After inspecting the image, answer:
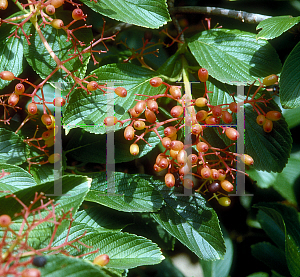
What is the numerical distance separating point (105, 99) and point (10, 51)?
1.54ft

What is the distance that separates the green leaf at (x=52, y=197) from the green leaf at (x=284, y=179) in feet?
3.50

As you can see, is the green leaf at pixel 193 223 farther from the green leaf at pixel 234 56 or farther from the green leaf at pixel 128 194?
the green leaf at pixel 234 56

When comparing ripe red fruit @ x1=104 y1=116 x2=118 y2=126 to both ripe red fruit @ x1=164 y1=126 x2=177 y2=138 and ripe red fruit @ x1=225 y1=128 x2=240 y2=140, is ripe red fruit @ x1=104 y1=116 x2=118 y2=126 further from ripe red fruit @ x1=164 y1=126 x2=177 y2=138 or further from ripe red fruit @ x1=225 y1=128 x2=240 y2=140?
ripe red fruit @ x1=225 y1=128 x2=240 y2=140

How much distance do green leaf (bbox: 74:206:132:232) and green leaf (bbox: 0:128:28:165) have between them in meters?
0.34

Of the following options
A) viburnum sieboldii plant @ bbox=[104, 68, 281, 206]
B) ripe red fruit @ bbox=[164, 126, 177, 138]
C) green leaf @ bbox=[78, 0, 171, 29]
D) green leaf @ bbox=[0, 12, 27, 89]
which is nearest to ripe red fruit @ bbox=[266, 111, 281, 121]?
viburnum sieboldii plant @ bbox=[104, 68, 281, 206]

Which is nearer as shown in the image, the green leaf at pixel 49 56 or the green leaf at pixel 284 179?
the green leaf at pixel 49 56

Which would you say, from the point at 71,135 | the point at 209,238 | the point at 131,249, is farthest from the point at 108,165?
the point at 209,238

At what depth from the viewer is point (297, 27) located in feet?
4.70

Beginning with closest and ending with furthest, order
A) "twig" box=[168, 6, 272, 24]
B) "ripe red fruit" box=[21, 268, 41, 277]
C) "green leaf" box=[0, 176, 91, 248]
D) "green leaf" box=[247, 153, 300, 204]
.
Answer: "ripe red fruit" box=[21, 268, 41, 277]
"green leaf" box=[0, 176, 91, 248]
"twig" box=[168, 6, 272, 24]
"green leaf" box=[247, 153, 300, 204]

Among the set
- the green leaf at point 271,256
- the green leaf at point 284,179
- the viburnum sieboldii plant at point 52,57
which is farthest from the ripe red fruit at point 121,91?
the green leaf at point 271,256

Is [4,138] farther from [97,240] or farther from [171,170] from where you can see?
[171,170]

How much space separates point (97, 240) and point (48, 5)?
855 millimetres

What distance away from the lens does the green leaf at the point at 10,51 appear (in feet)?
4.16

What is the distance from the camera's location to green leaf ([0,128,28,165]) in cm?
124
